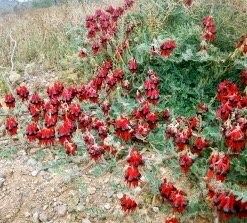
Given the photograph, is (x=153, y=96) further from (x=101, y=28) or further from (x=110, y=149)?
(x=101, y=28)

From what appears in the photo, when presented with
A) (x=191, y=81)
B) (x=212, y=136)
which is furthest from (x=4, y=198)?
(x=191, y=81)

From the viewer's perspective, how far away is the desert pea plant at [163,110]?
3.69 metres

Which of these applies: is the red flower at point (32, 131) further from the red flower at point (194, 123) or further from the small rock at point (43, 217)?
the red flower at point (194, 123)

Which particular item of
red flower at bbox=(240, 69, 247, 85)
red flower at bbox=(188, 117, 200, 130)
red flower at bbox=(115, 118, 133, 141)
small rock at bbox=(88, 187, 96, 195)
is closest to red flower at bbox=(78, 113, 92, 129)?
red flower at bbox=(115, 118, 133, 141)

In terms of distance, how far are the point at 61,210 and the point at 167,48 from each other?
72.4 inches

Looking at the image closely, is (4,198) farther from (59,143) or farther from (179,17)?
(179,17)

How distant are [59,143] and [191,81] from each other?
1.48 metres

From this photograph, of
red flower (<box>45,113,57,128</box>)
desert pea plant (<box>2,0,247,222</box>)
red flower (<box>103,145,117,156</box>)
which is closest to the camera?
desert pea plant (<box>2,0,247,222</box>)

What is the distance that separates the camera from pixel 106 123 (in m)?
4.72

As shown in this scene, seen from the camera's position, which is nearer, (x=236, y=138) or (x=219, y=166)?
(x=219, y=166)

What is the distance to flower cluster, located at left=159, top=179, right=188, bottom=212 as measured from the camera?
3490 mm

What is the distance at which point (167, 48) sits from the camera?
4.80 metres

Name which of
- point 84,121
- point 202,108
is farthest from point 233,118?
point 84,121

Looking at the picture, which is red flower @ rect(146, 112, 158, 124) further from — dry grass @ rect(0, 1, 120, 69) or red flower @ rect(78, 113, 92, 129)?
dry grass @ rect(0, 1, 120, 69)
